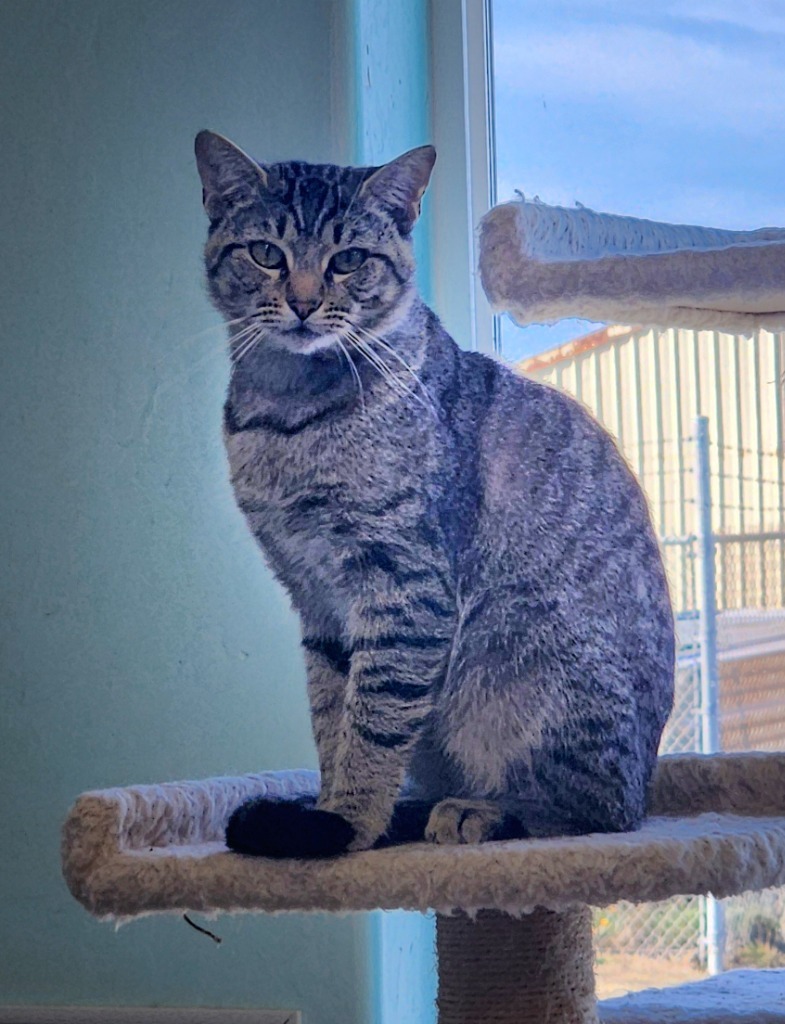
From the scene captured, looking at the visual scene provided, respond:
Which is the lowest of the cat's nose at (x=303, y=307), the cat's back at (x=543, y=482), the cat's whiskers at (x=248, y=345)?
the cat's back at (x=543, y=482)

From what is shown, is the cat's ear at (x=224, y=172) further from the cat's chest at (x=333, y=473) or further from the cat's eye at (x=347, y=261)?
the cat's chest at (x=333, y=473)

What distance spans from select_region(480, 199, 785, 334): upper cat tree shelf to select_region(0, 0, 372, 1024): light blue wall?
57cm

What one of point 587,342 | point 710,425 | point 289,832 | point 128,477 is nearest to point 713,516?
point 710,425

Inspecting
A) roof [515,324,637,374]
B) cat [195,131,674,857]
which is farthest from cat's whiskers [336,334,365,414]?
roof [515,324,637,374]

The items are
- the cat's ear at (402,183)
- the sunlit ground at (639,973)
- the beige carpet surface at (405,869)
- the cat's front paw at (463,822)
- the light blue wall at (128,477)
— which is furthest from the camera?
the sunlit ground at (639,973)

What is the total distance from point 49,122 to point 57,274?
225 mm

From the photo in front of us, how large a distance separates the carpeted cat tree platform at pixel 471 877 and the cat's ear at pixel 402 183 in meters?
0.61

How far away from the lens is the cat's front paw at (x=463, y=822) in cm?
101

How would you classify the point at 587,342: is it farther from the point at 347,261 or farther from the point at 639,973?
the point at 639,973

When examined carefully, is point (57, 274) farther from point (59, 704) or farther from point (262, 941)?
point (262, 941)

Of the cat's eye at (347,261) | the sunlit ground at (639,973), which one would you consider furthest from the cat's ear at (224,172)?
the sunlit ground at (639,973)

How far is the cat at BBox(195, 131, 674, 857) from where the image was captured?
3.35 ft

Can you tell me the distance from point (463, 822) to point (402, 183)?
607mm

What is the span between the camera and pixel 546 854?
2.98 feet
